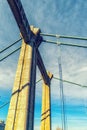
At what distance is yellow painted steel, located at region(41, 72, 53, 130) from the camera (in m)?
20.9

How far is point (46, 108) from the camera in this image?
72.1 feet

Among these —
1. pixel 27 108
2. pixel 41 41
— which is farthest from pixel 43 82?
pixel 27 108

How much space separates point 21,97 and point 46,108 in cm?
1178

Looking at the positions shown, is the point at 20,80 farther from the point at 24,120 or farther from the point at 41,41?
the point at 41,41

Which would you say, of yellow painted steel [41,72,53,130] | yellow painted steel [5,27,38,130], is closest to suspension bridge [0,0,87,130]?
yellow painted steel [5,27,38,130]

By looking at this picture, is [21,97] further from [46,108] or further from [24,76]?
[46,108]

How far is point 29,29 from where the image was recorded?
44.8 ft

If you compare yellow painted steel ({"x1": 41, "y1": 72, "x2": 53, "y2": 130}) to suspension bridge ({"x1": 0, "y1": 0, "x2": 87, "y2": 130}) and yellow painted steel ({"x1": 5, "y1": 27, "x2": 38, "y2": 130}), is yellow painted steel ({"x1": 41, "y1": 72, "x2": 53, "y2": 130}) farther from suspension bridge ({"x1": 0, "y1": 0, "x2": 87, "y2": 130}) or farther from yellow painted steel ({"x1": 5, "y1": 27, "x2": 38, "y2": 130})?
yellow painted steel ({"x1": 5, "y1": 27, "x2": 38, "y2": 130})

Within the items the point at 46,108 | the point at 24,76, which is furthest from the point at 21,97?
the point at 46,108

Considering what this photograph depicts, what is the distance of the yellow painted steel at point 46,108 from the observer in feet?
68.4

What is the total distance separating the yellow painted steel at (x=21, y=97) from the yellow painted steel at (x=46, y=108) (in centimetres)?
1119

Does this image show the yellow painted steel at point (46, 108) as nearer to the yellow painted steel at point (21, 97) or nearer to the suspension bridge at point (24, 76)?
the suspension bridge at point (24, 76)

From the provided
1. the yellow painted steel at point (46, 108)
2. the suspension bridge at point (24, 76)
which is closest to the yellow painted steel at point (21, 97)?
the suspension bridge at point (24, 76)

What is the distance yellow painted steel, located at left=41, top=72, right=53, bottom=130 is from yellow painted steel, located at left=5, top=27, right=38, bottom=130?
36.7ft
